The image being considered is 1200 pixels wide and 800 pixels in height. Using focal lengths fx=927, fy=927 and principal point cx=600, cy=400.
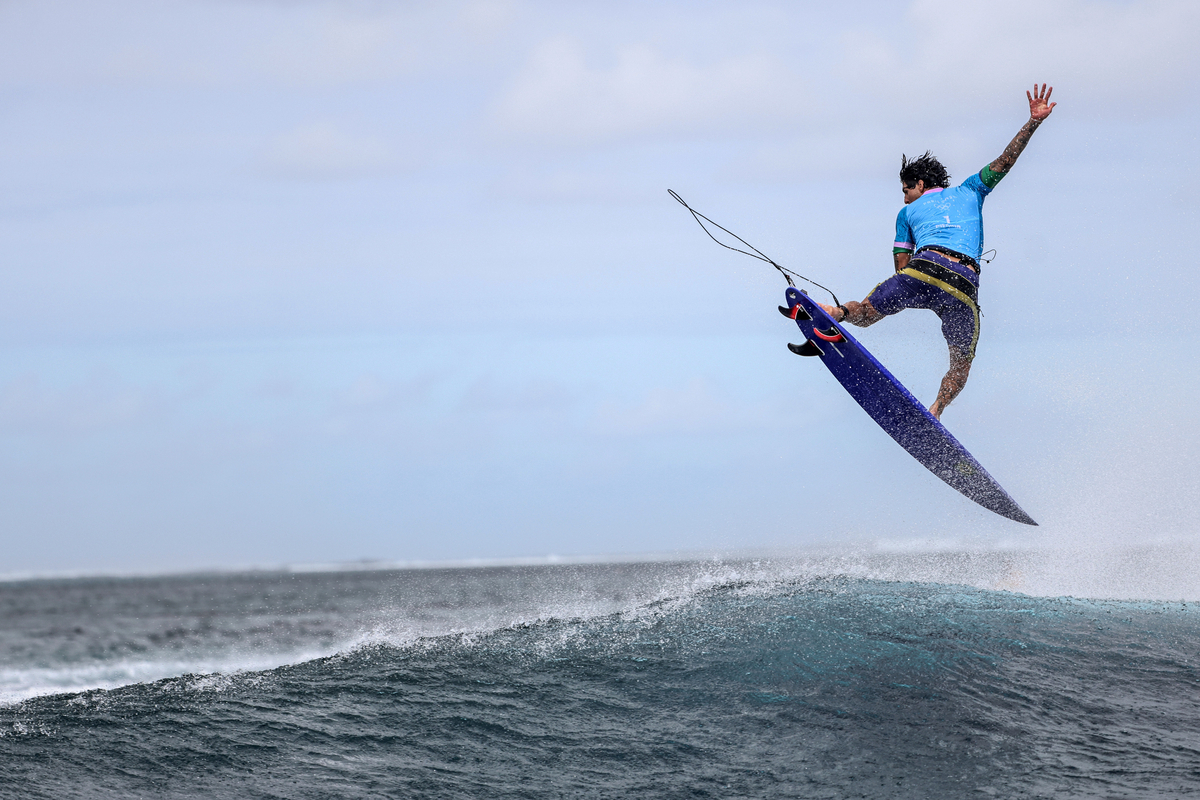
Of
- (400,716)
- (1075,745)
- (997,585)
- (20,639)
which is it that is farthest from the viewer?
(20,639)

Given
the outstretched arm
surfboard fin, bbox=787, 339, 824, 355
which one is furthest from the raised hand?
surfboard fin, bbox=787, 339, 824, 355

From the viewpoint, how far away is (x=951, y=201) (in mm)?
9562

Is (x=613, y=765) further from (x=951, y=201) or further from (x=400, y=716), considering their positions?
(x=951, y=201)

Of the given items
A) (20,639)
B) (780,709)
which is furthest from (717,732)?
(20,639)

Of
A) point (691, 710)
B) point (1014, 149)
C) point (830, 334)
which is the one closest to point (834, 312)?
point (830, 334)

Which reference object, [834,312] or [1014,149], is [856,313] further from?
[1014,149]

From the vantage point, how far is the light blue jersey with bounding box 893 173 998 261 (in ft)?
31.0

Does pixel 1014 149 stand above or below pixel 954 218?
above

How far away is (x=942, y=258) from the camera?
30.9 feet

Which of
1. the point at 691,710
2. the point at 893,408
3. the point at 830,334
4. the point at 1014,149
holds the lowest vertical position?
the point at 691,710

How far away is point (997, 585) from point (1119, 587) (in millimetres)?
1693

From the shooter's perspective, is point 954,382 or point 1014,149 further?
point 954,382

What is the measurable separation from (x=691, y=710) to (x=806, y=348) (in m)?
4.37

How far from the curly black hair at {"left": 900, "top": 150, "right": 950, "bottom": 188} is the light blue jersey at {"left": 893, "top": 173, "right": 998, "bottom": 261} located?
18 cm
